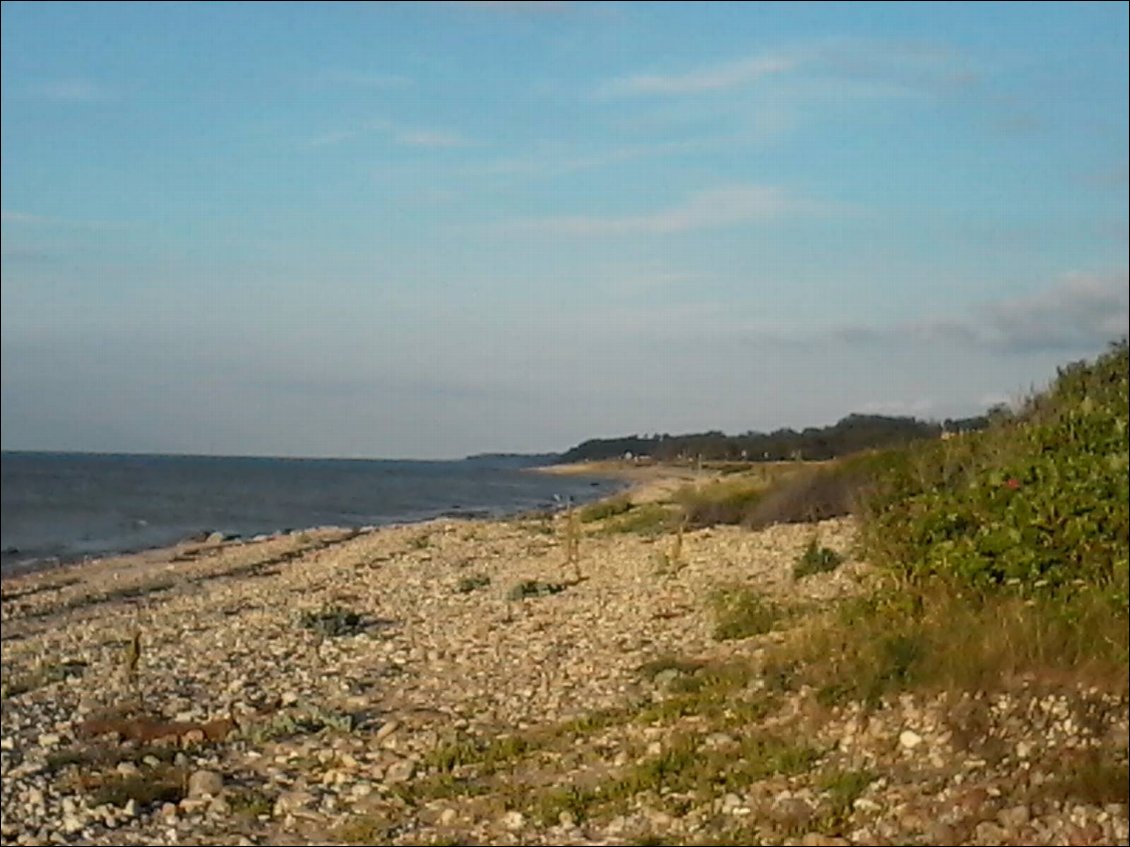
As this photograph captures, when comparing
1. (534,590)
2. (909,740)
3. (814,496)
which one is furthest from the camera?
(814,496)

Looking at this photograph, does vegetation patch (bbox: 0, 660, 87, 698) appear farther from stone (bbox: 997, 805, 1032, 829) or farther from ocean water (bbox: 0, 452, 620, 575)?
ocean water (bbox: 0, 452, 620, 575)

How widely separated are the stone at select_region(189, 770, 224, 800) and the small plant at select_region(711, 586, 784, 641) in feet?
14.7

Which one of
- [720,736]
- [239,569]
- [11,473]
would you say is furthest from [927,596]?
[11,473]

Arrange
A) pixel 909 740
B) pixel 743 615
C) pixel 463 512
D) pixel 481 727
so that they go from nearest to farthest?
pixel 909 740 → pixel 481 727 → pixel 743 615 → pixel 463 512

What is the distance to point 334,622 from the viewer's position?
1536cm

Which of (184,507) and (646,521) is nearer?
(646,521)

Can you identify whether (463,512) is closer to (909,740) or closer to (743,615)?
(743,615)

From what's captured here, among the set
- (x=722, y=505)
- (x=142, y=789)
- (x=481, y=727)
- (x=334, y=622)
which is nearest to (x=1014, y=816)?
(x=481, y=727)

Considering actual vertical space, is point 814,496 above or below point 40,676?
above

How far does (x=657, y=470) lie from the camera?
289ft

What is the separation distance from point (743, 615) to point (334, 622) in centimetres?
507

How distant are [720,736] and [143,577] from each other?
21169 mm

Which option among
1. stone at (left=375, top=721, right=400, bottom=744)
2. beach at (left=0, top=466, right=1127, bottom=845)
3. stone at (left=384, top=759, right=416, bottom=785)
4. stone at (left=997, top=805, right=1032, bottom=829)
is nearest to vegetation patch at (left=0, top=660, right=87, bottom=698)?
beach at (left=0, top=466, right=1127, bottom=845)

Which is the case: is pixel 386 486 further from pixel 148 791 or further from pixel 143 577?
pixel 148 791
